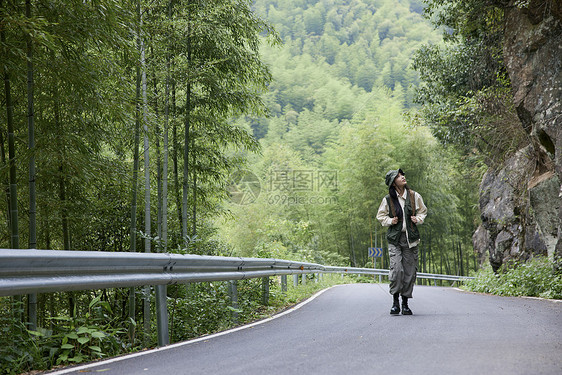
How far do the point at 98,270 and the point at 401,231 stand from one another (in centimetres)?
409

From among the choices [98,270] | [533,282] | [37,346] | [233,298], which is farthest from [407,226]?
[533,282]

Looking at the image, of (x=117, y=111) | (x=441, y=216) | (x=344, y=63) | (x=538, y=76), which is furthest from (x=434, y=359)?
(x=344, y=63)

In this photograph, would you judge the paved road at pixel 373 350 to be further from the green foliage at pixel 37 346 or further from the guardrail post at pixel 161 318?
the green foliage at pixel 37 346

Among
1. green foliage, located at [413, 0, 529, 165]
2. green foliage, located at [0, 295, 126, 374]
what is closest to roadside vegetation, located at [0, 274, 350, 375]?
green foliage, located at [0, 295, 126, 374]

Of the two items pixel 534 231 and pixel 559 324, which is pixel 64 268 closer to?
pixel 559 324

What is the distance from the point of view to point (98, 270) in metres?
3.84

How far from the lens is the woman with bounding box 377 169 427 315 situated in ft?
21.5

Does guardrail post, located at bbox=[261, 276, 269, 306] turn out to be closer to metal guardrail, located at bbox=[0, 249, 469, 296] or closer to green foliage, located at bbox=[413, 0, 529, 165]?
metal guardrail, located at bbox=[0, 249, 469, 296]

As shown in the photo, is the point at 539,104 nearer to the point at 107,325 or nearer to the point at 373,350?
the point at 373,350

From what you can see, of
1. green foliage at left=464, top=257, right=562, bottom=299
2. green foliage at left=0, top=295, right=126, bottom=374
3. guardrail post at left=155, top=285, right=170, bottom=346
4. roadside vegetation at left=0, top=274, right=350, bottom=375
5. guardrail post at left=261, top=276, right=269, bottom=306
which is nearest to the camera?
green foliage at left=0, top=295, right=126, bottom=374

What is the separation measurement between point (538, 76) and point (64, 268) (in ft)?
32.5

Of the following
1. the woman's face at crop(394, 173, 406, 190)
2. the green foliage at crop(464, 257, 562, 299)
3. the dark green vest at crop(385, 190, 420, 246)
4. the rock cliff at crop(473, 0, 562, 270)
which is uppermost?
the rock cliff at crop(473, 0, 562, 270)

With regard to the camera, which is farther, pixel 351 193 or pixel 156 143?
pixel 351 193

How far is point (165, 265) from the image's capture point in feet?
15.3
